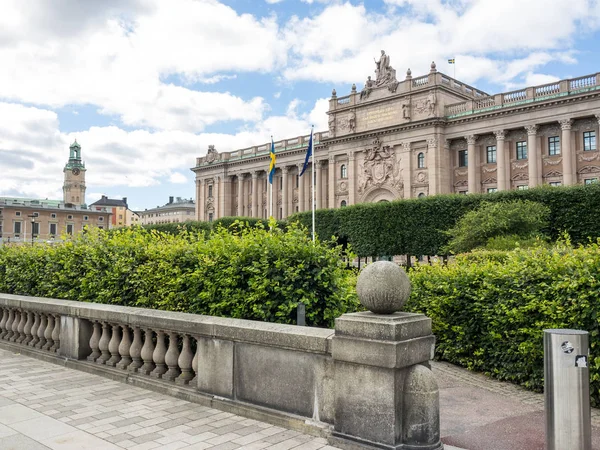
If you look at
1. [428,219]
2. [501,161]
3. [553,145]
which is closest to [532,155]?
[553,145]

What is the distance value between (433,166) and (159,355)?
55447mm

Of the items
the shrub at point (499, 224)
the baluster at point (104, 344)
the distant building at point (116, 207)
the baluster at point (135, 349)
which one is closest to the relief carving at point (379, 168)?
the shrub at point (499, 224)

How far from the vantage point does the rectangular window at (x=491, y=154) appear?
189 ft

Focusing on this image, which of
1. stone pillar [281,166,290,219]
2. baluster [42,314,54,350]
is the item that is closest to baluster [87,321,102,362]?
baluster [42,314,54,350]

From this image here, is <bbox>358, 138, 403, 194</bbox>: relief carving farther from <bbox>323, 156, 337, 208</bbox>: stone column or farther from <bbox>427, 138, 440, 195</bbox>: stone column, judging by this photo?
<bbox>323, 156, 337, 208</bbox>: stone column

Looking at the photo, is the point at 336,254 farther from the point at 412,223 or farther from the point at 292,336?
the point at 412,223

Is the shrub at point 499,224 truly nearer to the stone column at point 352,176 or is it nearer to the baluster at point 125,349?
the baluster at point 125,349

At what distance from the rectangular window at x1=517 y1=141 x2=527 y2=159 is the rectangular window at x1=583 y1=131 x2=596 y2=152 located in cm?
597

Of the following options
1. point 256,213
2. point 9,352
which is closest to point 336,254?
point 9,352

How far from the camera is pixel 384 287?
489cm

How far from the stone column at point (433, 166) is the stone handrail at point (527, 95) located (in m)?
3.79

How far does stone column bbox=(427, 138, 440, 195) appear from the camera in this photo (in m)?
58.6

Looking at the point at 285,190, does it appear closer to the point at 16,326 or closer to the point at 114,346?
the point at 16,326

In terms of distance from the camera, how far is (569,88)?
5047cm
